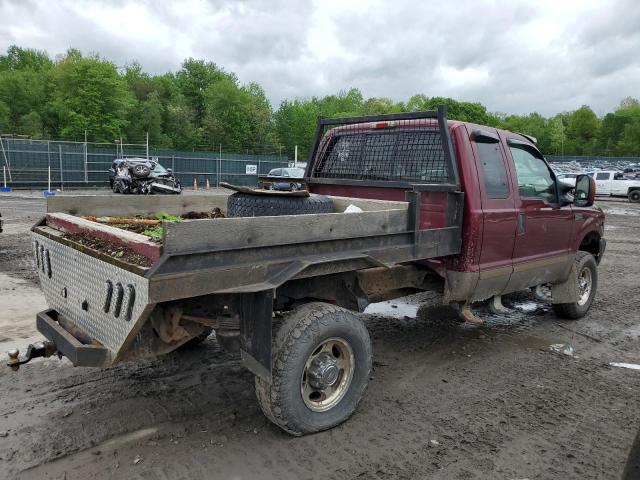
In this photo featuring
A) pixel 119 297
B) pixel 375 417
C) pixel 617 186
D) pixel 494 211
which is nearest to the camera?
pixel 119 297

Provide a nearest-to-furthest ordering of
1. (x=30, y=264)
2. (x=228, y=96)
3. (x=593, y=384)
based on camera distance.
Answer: (x=593, y=384)
(x=30, y=264)
(x=228, y=96)

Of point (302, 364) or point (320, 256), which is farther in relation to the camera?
point (320, 256)

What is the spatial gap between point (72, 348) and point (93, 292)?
35 cm

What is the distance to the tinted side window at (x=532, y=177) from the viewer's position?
5.16 meters

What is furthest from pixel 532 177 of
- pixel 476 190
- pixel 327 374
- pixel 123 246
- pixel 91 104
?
pixel 91 104

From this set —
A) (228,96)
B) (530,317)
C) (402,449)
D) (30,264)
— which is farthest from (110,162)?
(228,96)

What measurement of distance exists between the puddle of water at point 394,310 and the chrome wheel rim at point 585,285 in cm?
197

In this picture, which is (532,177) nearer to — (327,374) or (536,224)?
(536,224)

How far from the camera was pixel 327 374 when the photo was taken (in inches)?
136

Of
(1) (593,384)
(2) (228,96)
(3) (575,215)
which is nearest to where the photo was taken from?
(1) (593,384)

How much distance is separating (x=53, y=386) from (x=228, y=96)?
6968 centimetres

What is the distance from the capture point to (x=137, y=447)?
3258 mm

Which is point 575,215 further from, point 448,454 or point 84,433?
point 84,433

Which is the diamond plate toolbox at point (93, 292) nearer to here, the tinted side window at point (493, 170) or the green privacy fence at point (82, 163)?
the tinted side window at point (493, 170)
